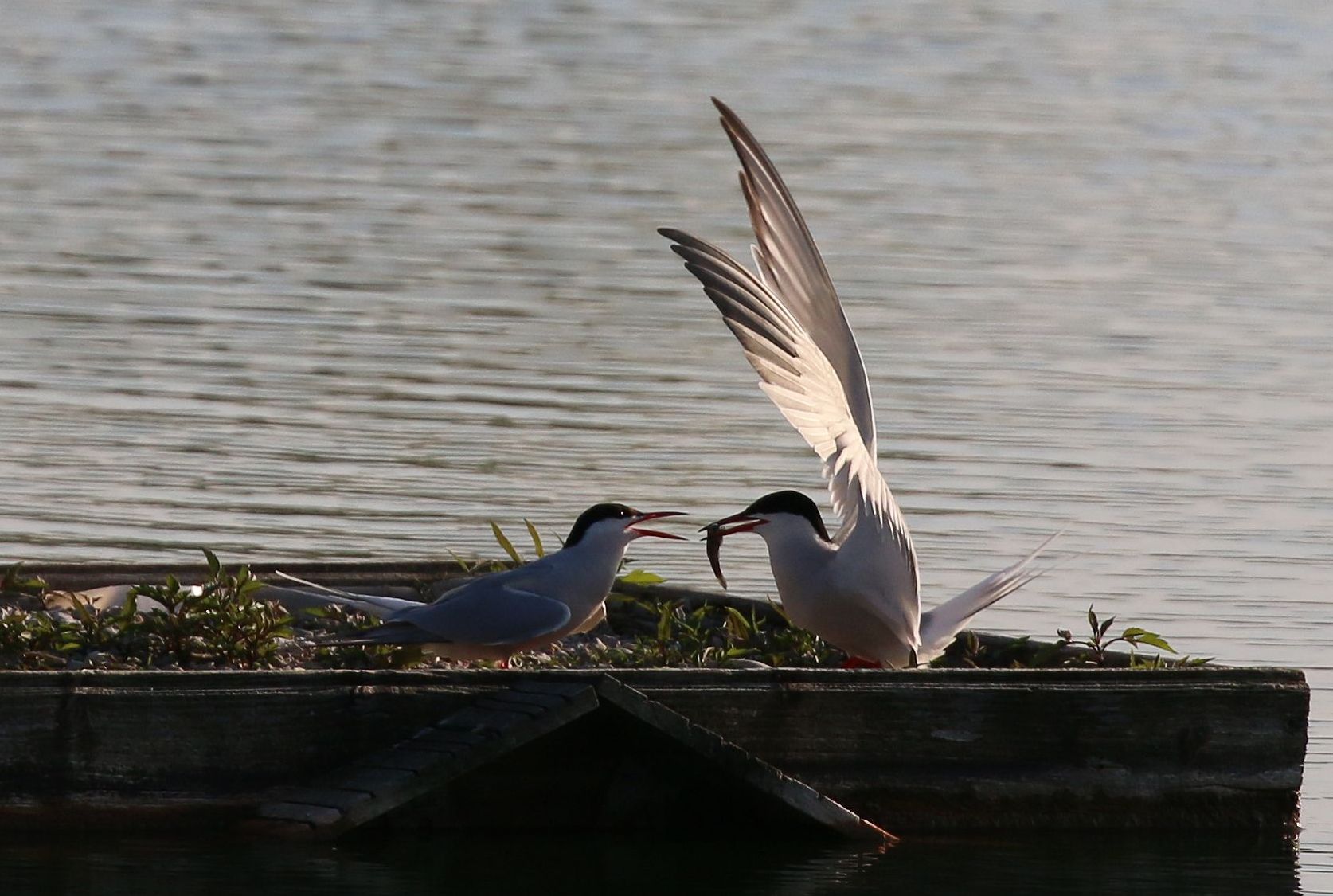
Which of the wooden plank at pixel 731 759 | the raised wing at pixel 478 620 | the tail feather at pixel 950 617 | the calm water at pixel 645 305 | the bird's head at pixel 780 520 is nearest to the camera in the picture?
the wooden plank at pixel 731 759

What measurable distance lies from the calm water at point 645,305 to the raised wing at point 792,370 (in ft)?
3.40

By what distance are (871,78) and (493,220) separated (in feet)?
34.3

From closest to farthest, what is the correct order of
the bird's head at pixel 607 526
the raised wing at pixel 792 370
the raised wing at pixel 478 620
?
1. the raised wing at pixel 478 620
2. the raised wing at pixel 792 370
3. the bird's head at pixel 607 526

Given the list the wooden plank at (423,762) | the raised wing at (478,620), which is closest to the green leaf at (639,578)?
the raised wing at (478,620)

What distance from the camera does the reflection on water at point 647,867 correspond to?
6.86 meters

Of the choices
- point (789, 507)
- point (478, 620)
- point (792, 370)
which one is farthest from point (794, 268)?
point (478, 620)

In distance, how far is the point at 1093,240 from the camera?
65.4 ft

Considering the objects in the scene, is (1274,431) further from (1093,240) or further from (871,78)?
(871,78)

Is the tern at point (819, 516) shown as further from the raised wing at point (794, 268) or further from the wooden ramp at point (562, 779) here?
the wooden ramp at point (562, 779)

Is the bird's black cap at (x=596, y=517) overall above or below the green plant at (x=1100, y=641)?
above

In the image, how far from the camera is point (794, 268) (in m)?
8.48

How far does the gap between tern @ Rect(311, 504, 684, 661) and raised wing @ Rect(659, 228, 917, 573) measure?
51 cm

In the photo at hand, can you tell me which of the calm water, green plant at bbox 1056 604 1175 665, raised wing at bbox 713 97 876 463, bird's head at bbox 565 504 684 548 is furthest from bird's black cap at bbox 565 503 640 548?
green plant at bbox 1056 604 1175 665

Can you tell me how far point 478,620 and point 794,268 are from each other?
1669mm
